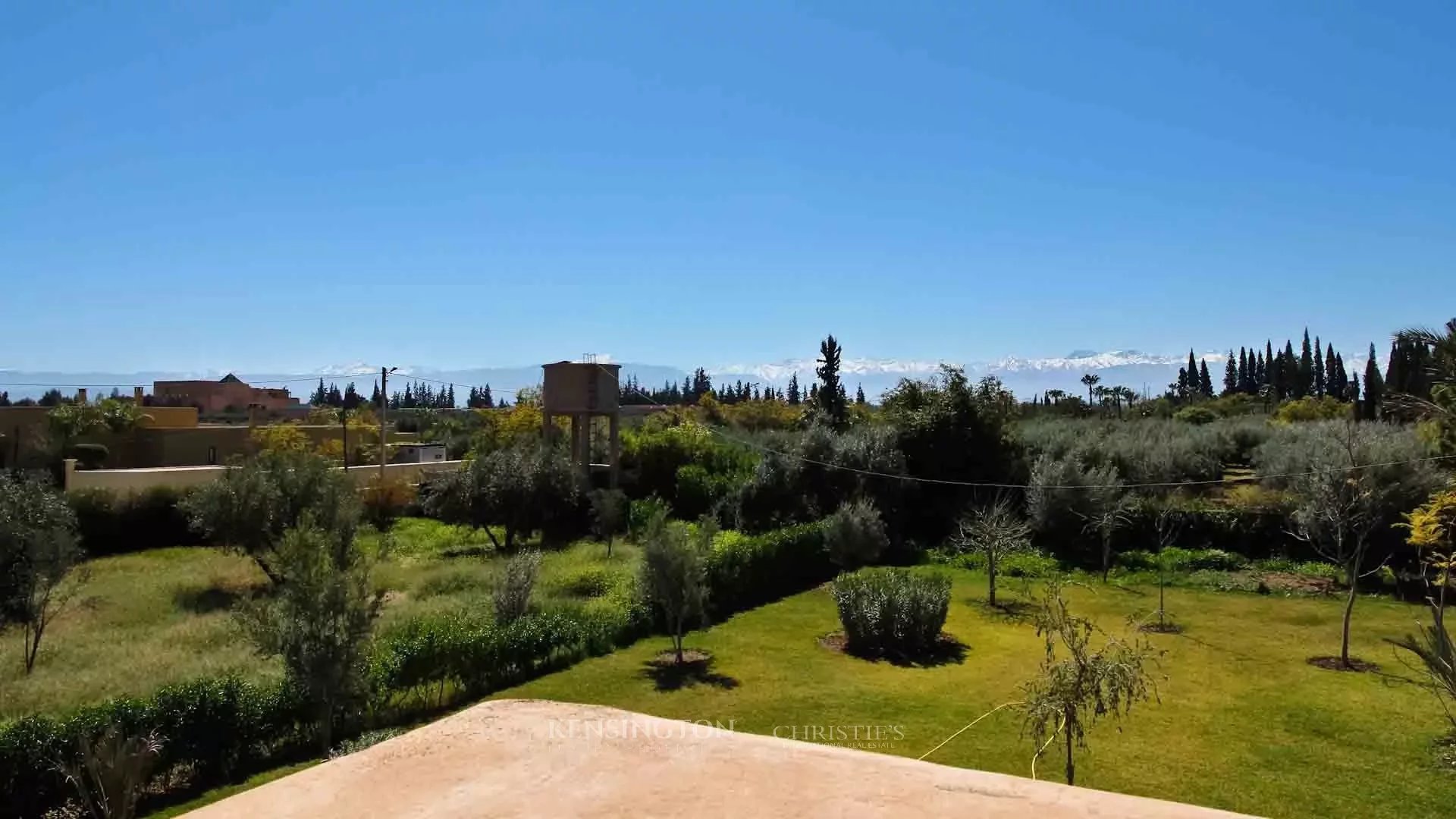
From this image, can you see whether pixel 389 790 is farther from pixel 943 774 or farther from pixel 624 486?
pixel 624 486

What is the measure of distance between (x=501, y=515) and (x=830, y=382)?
2529 centimetres

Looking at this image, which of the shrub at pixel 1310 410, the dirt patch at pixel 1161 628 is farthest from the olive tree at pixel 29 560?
the shrub at pixel 1310 410

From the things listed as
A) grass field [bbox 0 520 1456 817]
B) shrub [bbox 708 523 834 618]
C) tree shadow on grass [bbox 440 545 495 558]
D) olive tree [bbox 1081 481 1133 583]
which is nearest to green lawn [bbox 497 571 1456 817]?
grass field [bbox 0 520 1456 817]

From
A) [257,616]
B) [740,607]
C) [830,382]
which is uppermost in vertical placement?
[830,382]

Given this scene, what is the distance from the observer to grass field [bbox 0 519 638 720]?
1270 centimetres

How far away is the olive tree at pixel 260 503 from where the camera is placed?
20109mm

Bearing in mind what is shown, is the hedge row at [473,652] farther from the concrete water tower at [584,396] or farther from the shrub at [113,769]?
the concrete water tower at [584,396]

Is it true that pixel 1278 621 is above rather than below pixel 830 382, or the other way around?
below

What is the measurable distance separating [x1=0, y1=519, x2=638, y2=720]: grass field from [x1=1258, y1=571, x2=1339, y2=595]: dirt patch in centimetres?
1621

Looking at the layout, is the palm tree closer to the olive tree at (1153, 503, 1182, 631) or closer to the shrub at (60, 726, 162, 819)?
the olive tree at (1153, 503, 1182, 631)

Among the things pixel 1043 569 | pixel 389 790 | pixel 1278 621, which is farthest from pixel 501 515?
pixel 389 790

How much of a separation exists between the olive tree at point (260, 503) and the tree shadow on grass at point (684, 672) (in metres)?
9.06

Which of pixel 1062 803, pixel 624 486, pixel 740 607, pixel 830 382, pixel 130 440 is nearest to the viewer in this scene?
pixel 1062 803

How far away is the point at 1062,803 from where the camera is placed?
3.70m
